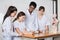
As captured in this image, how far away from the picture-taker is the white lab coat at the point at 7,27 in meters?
2.18

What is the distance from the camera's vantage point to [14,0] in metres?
2.37

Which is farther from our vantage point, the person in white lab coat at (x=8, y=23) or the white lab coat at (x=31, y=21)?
the white lab coat at (x=31, y=21)

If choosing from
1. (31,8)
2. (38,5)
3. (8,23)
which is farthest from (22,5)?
(8,23)

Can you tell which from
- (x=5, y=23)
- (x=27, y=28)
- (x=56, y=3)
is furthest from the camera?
(x=56, y=3)

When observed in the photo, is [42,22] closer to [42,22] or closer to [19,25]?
[42,22]

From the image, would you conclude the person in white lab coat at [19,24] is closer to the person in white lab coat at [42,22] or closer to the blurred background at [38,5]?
the blurred background at [38,5]

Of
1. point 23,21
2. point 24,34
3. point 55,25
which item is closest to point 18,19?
point 23,21

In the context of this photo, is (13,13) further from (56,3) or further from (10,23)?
(56,3)

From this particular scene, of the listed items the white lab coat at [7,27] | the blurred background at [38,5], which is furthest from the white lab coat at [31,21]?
the white lab coat at [7,27]

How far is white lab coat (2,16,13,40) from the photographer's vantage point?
85.7 inches

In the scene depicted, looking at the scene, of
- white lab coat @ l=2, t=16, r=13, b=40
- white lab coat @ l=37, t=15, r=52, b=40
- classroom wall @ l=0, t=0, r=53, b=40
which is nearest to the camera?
white lab coat @ l=2, t=16, r=13, b=40

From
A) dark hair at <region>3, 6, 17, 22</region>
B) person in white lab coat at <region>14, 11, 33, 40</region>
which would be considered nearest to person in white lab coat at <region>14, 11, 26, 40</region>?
person in white lab coat at <region>14, 11, 33, 40</region>

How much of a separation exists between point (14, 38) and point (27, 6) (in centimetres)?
50

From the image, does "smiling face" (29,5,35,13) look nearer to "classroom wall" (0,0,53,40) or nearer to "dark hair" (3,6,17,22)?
"classroom wall" (0,0,53,40)
